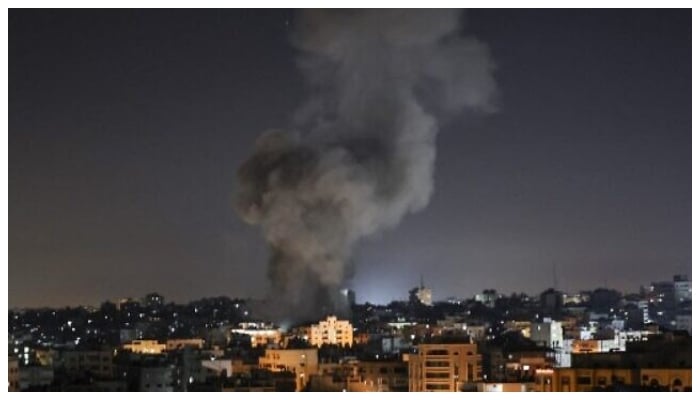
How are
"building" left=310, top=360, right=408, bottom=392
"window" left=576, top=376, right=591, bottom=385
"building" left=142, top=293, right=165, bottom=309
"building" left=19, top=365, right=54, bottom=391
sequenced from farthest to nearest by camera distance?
"building" left=142, top=293, right=165, bottom=309
"building" left=310, top=360, right=408, bottom=392
"window" left=576, top=376, right=591, bottom=385
"building" left=19, top=365, right=54, bottom=391

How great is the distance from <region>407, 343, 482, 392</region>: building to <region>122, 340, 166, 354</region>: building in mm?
1053

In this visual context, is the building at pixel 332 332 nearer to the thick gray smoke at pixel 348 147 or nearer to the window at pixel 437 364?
the thick gray smoke at pixel 348 147

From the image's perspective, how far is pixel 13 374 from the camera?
5129 mm

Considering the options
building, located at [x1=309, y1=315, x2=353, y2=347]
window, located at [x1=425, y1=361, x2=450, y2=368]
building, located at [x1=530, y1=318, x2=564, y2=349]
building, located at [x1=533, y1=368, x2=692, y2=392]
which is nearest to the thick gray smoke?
building, located at [x1=309, y1=315, x2=353, y2=347]

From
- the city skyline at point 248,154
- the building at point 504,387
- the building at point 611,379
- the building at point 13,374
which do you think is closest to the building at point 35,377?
the building at point 13,374

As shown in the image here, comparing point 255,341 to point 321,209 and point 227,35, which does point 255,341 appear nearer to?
point 321,209

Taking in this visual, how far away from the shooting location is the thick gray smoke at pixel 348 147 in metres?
5.68

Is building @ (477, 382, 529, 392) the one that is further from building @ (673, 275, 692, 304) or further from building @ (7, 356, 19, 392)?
building @ (7, 356, 19, 392)

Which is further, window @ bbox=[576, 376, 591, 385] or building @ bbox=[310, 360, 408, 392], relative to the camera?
building @ bbox=[310, 360, 408, 392]

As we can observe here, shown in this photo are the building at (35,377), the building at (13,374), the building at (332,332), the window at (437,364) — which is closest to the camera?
the building at (13,374)

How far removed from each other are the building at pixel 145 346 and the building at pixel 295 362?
1.52ft

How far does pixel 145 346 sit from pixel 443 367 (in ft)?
4.14

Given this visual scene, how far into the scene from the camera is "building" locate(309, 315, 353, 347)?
566cm

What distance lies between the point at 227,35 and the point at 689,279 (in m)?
2.12
